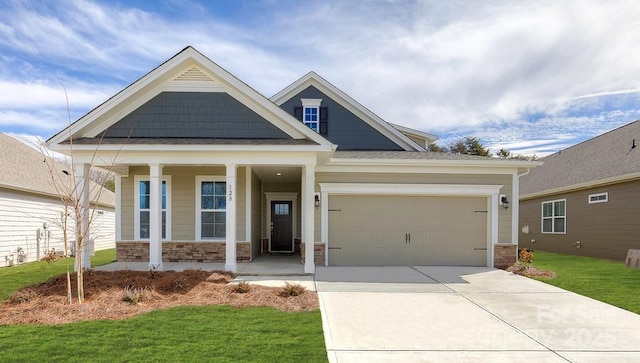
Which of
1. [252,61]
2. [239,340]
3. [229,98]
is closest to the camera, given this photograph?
[239,340]

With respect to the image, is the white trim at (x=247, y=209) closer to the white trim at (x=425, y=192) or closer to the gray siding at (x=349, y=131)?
the white trim at (x=425, y=192)

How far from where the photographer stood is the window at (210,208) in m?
12.5

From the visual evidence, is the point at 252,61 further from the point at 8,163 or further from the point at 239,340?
the point at 239,340

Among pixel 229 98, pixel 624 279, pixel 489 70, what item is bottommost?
pixel 624 279

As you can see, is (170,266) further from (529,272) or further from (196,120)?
(529,272)

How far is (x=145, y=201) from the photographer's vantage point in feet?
41.9

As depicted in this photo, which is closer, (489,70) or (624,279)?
(624,279)

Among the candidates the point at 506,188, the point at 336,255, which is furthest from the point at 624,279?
the point at 336,255

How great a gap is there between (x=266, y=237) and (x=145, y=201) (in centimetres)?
480

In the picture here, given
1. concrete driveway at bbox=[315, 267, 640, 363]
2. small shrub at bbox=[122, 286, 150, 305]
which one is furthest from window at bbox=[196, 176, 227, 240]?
small shrub at bbox=[122, 286, 150, 305]

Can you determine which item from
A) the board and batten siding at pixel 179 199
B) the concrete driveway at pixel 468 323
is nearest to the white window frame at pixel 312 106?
the board and batten siding at pixel 179 199

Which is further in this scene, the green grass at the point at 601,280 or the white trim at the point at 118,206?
the white trim at the point at 118,206

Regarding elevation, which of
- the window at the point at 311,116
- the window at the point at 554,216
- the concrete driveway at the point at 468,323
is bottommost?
the concrete driveway at the point at 468,323

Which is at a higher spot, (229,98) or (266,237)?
(229,98)
